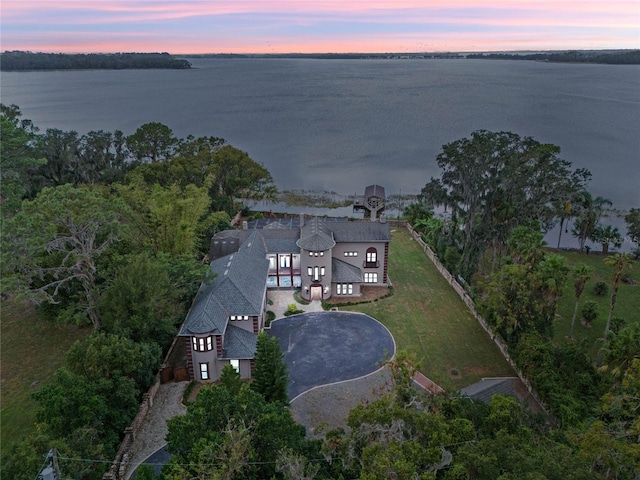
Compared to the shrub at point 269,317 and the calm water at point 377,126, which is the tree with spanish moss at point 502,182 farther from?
the calm water at point 377,126

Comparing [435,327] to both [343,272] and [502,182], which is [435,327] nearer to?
[343,272]

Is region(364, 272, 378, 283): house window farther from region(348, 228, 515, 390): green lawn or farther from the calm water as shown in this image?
the calm water

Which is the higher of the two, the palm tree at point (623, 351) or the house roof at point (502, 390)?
the palm tree at point (623, 351)

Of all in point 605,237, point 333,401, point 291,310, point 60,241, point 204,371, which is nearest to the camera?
point 60,241

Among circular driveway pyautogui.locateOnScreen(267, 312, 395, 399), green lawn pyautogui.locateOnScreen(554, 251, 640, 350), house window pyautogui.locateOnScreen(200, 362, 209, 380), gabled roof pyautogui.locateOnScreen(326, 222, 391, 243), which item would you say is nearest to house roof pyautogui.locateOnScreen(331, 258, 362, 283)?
gabled roof pyautogui.locateOnScreen(326, 222, 391, 243)

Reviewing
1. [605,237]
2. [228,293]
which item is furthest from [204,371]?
[605,237]

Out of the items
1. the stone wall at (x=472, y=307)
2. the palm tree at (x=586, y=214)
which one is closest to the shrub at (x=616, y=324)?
the stone wall at (x=472, y=307)

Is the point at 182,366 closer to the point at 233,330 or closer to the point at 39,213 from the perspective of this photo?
the point at 233,330

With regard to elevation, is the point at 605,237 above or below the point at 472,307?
above
